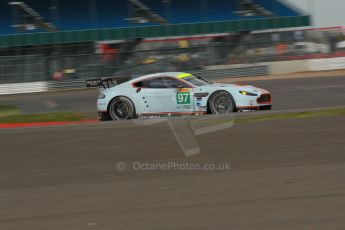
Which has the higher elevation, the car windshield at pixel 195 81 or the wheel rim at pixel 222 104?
the car windshield at pixel 195 81

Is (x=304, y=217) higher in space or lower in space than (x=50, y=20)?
lower

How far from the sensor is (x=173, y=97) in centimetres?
1285

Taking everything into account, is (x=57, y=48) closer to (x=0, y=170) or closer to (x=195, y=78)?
(x=195, y=78)

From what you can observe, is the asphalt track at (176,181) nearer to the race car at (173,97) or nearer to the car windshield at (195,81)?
the race car at (173,97)

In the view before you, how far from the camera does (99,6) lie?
35.2 metres

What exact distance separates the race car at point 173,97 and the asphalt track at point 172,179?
224cm

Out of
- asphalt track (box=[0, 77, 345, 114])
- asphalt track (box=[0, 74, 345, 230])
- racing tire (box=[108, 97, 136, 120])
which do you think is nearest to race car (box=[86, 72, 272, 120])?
racing tire (box=[108, 97, 136, 120])

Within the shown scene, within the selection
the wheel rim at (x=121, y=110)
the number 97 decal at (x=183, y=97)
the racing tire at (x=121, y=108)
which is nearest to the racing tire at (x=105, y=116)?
the racing tire at (x=121, y=108)

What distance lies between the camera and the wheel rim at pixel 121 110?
1320 cm

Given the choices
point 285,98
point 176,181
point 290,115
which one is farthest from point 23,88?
point 176,181

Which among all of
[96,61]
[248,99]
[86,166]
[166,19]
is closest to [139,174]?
[86,166]

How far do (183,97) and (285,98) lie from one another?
216 inches

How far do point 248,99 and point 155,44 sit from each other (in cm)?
1533

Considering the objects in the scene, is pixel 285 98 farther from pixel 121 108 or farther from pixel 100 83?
pixel 100 83
